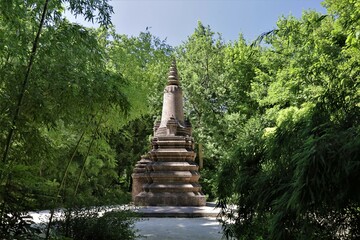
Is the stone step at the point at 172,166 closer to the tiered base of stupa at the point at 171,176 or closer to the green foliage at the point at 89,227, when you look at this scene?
the tiered base of stupa at the point at 171,176

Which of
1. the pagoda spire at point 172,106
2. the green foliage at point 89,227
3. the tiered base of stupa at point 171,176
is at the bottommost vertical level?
the green foliage at point 89,227

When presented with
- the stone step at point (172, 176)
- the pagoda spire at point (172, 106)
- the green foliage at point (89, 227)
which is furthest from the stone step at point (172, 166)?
the green foliage at point (89, 227)

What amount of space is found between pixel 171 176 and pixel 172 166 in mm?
341

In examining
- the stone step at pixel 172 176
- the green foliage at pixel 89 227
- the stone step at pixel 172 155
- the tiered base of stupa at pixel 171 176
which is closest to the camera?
the green foliage at pixel 89 227

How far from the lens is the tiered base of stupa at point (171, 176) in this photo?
11.2m

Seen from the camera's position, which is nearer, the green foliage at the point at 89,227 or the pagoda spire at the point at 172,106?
the green foliage at the point at 89,227

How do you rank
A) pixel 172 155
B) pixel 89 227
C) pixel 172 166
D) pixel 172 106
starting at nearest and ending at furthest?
pixel 89 227
pixel 172 166
pixel 172 155
pixel 172 106

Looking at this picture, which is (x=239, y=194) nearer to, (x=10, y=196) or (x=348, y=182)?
(x=348, y=182)

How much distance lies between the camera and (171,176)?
452 inches

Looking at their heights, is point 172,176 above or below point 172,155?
below

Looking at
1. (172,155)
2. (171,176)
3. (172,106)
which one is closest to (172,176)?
(171,176)

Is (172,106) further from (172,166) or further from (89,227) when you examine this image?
(89,227)

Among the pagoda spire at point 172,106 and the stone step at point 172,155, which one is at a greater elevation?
the pagoda spire at point 172,106

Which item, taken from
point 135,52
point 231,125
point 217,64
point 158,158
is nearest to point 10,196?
point 135,52
